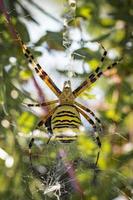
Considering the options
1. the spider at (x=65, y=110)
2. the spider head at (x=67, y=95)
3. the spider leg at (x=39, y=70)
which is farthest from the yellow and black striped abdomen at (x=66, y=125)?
the spider leg at (x=39, y=70)

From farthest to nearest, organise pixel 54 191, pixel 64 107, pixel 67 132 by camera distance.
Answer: pixel 54 191 → pixel 64 107 → pixel 67 132

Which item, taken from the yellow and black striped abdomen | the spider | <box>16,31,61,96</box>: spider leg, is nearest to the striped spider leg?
the spider

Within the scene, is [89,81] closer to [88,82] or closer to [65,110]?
[88,82]

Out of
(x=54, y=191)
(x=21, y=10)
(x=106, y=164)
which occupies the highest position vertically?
(x=21, y=10)

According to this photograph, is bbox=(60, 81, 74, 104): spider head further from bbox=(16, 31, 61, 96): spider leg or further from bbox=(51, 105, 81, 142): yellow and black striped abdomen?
bbox=(51, 105, 81, 142): yellow and black striped abdomen

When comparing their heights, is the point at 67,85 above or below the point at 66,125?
above

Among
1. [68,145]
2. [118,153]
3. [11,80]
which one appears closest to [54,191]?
[68,145]

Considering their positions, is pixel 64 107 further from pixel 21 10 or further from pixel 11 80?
pixel 21 10

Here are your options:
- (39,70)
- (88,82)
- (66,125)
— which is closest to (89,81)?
(88,82)
